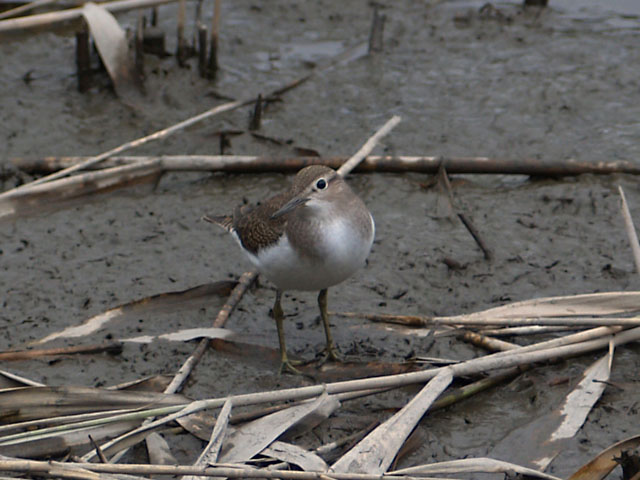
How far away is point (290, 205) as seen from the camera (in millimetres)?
4164

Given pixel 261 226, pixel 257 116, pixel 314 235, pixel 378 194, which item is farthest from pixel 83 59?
pixel 314 235

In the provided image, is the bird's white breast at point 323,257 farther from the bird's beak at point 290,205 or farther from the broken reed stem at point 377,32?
the broken reed stem at point 377,32

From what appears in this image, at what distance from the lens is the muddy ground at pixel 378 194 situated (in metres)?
4.53

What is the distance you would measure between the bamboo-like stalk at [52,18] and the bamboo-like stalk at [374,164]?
1074mm

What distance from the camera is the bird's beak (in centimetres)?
414

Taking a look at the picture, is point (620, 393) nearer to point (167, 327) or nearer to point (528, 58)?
point (167, 327)

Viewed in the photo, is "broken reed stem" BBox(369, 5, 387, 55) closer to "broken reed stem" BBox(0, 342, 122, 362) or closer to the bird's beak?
the bird's beak

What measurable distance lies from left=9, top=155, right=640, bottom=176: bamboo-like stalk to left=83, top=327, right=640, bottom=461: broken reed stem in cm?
213

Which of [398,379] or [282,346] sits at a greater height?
[398,379]

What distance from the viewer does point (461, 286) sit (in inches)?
207

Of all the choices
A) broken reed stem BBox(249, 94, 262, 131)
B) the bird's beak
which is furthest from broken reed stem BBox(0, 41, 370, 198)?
the bird's beak

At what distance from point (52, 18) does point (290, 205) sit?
3.71 meters

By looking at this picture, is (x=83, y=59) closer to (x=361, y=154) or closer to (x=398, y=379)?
(x=361, y=154)

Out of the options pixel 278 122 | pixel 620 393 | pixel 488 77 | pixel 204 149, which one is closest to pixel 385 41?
pixel 488 77
